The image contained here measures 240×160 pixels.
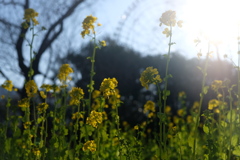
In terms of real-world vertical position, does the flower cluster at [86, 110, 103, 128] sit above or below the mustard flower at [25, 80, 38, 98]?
below

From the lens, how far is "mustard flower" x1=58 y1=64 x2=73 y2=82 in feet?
12.7

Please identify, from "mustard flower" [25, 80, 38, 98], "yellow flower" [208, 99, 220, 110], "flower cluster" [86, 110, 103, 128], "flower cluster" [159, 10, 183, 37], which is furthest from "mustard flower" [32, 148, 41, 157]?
"yellow flower" [208, 99, 220, 110]

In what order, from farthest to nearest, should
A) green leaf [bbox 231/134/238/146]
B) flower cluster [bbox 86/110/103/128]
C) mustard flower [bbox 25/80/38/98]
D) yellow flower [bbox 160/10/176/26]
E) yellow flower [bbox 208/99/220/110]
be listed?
yellow flower [bbox 208/99/220/110] < mustard flower [bbox 25/80/38/98] < flower cluster [bbox 86/110/103/128] < yellow flower [bbox 160/10/176/26] < green leaf [bbox 231/134/238/146]

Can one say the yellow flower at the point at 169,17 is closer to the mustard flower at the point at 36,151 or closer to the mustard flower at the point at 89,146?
the mustard flower at the point at 89,146

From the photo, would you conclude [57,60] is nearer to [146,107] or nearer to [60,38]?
[60,38]

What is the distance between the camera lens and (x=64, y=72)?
390 cm

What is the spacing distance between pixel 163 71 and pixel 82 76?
9.40ft

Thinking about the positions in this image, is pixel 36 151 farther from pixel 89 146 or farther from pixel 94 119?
pixel 94 119

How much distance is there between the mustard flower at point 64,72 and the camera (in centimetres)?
387

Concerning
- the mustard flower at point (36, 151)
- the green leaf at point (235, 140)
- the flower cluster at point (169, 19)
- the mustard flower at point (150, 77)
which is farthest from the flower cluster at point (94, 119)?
the green leaf at point (235, 140)

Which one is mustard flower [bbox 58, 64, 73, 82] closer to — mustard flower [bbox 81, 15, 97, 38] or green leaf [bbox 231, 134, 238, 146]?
mustard flower [bbox 81, 15, 97, 38]

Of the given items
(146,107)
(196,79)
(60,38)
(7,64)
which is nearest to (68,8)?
(60,38)

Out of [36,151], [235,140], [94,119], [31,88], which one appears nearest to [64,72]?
[31,88]

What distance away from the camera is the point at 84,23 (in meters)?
3.61
